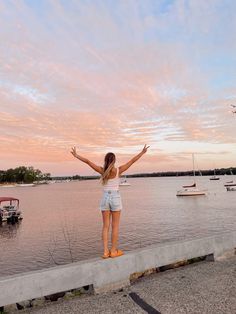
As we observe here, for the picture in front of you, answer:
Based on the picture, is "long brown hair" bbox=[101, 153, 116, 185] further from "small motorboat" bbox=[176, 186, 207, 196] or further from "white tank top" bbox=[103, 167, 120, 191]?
"small motorboat" bbox=[176, 186, 207, 196]

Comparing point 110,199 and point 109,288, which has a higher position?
point 110,199

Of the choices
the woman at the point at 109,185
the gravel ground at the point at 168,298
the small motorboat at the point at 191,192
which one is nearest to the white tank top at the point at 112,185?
the woman at the point at 109,185

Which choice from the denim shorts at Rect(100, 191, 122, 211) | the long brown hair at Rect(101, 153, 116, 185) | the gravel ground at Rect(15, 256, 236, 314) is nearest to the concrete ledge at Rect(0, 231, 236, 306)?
the gravel ground at Rect(15, 256, 236, 314)

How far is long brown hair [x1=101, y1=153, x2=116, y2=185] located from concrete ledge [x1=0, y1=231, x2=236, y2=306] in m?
1.53

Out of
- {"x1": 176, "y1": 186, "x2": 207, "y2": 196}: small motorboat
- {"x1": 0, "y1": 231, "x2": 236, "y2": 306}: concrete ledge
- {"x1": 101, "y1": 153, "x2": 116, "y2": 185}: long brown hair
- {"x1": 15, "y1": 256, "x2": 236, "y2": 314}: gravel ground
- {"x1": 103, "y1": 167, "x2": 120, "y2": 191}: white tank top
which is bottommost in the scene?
{"x1": 176, "y1": 186, "x2": 207, "y2": 196}: small motorboat

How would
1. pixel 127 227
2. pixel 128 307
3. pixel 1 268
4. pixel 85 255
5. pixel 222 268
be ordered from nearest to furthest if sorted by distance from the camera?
pixel 128 307 → pixel 222 268 → pixel 1 268 → pixel 85 255 → pixel 127 227

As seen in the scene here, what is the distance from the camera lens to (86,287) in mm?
6648

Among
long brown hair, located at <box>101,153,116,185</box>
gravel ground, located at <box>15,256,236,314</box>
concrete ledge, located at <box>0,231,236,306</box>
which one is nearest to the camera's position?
gravel ground, located at <box>15,256,236,314</box>

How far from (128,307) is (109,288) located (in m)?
0.89

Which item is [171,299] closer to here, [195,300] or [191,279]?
[195,300]

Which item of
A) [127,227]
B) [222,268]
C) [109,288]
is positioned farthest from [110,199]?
[127,227]

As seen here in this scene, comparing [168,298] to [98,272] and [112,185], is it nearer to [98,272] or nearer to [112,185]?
[98,272]

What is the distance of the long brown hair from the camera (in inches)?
253

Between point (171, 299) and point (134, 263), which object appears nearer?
point (171, 299)
